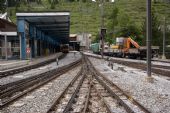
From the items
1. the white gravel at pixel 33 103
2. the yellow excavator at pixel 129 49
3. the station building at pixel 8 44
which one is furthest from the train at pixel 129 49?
the white gravel at pixel 33 103

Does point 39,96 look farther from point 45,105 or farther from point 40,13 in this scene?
point 40,13

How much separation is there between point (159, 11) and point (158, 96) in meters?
183

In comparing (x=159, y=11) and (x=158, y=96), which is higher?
(x=159, y=11)

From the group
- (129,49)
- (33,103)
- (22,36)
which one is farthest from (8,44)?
(33,103)

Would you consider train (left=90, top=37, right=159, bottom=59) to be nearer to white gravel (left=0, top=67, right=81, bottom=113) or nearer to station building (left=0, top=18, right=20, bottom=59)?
station building (left=0, top=18, right=20, bottom=59)

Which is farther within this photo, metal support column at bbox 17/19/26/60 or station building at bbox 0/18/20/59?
station building at bbox 0/18/20/59

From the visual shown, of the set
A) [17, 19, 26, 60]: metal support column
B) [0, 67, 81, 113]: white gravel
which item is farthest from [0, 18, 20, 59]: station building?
[0, 67, 81, 113]: white gravel

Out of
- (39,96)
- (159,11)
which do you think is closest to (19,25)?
(39,96)

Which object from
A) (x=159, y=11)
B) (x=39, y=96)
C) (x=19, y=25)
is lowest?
(x=39, y=96)

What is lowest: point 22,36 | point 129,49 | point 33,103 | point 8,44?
point 33,103

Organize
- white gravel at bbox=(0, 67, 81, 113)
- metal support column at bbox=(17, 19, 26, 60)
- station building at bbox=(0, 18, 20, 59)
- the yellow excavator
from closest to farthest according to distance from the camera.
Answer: white gravel at bbox=(0, 67, 81, 113)
metal support column at bbox=(17, 19, 26, 60)
station building at bbox=(0, 18, 20, 59)
the yellow excavator

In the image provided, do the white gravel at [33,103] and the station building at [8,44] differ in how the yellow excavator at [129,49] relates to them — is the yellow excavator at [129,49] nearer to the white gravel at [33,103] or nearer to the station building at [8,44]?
the station building at [8,44]

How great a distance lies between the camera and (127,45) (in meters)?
61.8

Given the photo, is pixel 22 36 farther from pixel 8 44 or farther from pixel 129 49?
pixel 129 49
